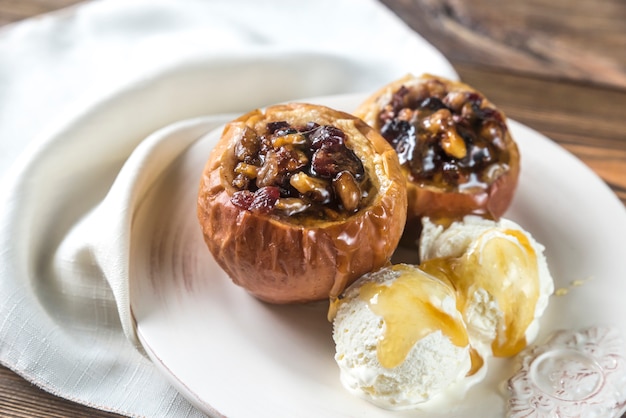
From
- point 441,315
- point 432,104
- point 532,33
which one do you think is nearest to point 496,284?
point 441,315

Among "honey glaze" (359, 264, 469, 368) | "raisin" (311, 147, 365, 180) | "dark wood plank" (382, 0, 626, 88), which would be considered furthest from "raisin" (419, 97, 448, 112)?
"dark wood plank" (382, 0, 626, 88)

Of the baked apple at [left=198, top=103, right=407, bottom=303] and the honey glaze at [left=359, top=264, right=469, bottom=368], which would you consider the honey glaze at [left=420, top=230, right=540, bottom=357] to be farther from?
the baked apple at [left=198, top=103, right=407, bottom=303]

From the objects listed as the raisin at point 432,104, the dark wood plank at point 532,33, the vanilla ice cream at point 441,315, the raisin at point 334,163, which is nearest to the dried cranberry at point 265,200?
the raisin at point 334,163

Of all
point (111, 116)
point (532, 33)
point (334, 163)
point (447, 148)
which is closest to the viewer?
point (334, 163)

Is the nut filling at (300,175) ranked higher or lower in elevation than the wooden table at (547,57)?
higher

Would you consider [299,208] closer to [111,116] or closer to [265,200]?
[265,200]

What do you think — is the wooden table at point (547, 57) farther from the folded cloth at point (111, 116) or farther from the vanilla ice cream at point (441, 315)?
the vanilla ice cream at point (441, 315)
